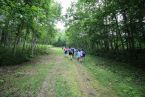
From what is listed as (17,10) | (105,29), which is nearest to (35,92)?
(17,10)

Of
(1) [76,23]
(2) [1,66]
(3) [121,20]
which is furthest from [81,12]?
(2) [1,66]

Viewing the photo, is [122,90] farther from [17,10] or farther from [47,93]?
[17,10]

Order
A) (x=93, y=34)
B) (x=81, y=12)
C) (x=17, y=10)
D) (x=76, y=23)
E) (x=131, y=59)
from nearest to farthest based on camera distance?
(x=17, y=10) < (x=131, y=59) < (x=93, y=34) < (x=81, y=12) < (x=76, y=23)

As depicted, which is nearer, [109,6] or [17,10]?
[17,10]

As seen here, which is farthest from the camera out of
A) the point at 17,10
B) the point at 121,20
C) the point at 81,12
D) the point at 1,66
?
the point at 81,12

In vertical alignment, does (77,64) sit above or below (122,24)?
below

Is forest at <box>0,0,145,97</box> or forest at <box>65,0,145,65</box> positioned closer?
forest at <box>0,0,145,97</box>

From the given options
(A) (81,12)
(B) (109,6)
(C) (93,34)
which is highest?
(A) (81,12)

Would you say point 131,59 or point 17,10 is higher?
point 17,10

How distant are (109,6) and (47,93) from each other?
677 inches

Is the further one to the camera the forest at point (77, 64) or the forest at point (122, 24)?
the forest at point (122, 24)

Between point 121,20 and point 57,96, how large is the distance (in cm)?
2305

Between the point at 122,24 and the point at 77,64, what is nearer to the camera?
the point at 77,64

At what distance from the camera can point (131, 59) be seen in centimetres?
2850
